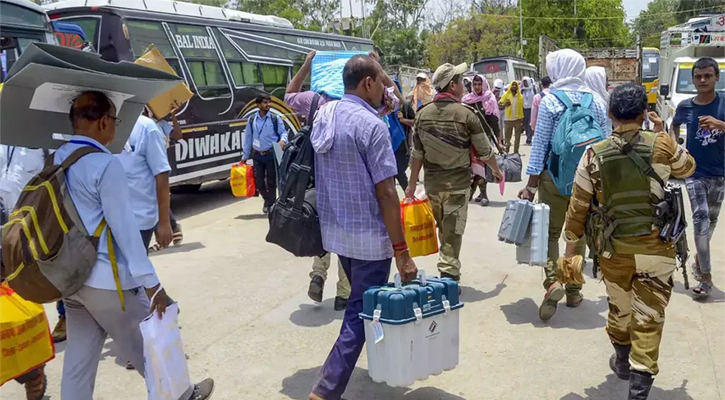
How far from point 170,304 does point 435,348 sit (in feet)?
4.43

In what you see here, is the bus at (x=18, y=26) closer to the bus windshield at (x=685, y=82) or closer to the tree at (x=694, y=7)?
the bus windshield at (x=685, y=82)

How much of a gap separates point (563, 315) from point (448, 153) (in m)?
1.57

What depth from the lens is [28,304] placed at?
343 centimetres

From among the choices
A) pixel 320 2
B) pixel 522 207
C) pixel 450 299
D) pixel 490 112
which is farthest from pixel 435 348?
pixel 320 2

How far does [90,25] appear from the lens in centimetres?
967

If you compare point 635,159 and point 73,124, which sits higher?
point 73,124

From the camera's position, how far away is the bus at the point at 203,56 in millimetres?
9641

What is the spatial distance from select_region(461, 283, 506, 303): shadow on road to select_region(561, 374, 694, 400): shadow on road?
5.59ft

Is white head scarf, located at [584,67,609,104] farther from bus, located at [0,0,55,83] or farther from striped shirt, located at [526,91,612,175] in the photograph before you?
bus, located at [0,0,55,83]

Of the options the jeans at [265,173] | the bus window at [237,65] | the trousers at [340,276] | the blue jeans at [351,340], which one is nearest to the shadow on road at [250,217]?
the jeans at [265,173]

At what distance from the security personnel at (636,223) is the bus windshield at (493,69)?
26026mm

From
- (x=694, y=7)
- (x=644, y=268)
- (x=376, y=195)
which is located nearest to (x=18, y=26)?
(x=376, y=195)

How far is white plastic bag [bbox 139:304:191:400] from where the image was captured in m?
2.82

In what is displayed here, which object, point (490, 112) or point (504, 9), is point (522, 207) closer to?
point (490, 112)
